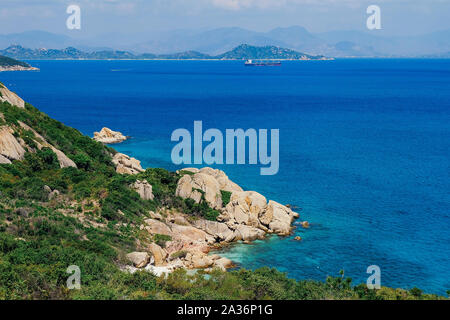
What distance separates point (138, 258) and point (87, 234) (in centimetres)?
383

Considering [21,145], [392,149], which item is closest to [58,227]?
[21,145]

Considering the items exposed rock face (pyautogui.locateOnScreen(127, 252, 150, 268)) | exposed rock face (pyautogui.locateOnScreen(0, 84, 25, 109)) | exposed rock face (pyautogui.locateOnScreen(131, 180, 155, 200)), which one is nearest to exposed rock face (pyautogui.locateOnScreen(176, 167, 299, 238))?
exposed rock face (pyautogui.locateOnScreen(131, 180, 155, 200))

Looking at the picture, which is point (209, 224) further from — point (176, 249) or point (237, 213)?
point (176, 249)

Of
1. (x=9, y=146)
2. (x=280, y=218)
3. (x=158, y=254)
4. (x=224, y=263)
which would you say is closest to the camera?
(x=158, y=254)

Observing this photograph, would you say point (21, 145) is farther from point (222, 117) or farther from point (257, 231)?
point (222, 117)

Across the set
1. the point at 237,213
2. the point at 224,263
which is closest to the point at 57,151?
the point at 237,213

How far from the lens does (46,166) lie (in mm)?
38156

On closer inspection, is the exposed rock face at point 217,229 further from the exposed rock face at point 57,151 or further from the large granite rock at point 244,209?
the exposed rock face at point 57,151

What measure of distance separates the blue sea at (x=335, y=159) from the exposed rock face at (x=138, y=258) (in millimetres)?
7251

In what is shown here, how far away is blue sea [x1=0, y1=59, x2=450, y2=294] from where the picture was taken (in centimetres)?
3484

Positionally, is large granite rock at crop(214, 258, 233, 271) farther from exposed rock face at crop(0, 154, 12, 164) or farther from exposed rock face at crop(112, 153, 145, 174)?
exposed rock face at crop(0, 154, 12, 164)

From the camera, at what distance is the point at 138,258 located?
29.7 meters

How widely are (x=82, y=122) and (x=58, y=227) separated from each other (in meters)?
63.0
